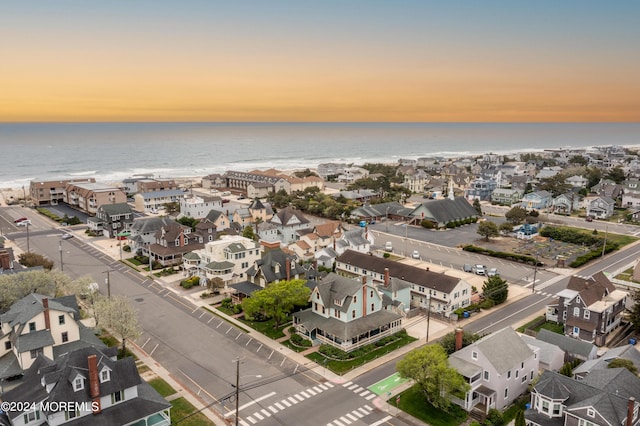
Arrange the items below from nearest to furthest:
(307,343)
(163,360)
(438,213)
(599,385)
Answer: (599,385)
(163,360)
(307,343)
(438,213)

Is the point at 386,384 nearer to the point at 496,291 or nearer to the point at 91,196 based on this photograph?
the point at 496,291

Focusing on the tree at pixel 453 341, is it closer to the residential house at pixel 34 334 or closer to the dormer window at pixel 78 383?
the dormer window at pixel 78 383

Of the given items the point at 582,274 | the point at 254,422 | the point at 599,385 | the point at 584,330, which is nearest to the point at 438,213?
the point at 582,274

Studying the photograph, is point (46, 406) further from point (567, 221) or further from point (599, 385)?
point (567, 221)

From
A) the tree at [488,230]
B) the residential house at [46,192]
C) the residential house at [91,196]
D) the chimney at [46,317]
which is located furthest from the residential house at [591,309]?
the residential house at [46,192]

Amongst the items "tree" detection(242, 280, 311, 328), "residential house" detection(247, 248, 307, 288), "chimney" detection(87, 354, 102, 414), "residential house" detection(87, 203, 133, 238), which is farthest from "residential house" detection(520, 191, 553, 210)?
"chimney" detection(87, 354, 102, 414)

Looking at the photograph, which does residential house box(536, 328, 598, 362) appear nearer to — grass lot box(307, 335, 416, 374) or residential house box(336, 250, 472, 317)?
residential house box(336, 250, 472, 317)
